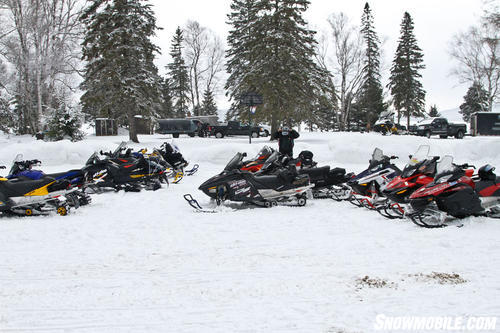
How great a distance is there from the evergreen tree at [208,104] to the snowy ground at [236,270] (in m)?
44.1

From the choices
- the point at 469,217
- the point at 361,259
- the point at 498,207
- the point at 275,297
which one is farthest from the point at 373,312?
the point at 498,207

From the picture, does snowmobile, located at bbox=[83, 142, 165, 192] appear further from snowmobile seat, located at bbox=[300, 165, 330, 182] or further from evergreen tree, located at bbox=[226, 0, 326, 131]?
evergreen tree, located at bbox=[226, 0, 326, 131]

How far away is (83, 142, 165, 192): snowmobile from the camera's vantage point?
31.0ft

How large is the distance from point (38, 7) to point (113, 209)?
24.0 meters

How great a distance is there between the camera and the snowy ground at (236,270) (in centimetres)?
301

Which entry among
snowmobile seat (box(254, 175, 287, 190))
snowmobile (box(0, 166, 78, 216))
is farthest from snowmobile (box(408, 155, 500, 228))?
snowmobile (box(0, 166, 78, 216))

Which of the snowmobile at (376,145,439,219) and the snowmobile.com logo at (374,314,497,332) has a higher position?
the snowmobile at (376,145,439,219)

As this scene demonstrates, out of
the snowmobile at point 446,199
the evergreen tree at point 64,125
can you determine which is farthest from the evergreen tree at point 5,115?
the snowmobile at point 446,199

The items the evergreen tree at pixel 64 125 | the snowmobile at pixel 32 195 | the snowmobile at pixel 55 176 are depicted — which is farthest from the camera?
the evergreen tree at pixel 64 125

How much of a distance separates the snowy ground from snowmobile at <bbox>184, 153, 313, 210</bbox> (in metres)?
0.30

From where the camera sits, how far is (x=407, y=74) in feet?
134

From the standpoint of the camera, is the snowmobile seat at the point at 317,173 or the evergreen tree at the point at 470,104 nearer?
the snowmobile seat at the point at 317,173

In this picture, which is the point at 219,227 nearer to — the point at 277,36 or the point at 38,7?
the point at 277,36

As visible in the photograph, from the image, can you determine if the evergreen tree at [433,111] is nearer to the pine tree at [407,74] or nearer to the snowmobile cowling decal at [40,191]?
the pine tree at [407,74]
